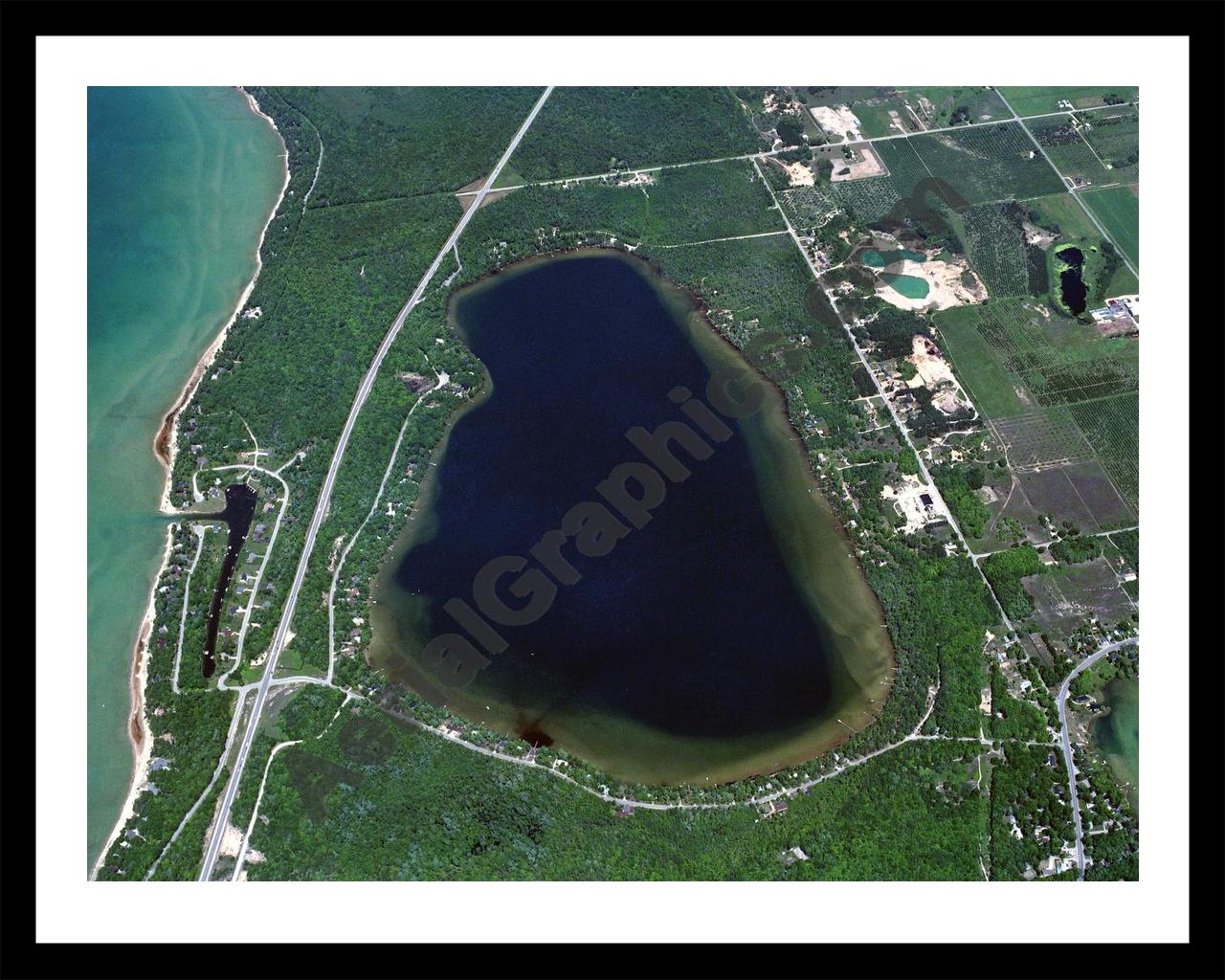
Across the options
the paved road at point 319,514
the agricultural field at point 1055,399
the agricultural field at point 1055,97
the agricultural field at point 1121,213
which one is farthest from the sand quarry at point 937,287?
the paved road at point 319,514

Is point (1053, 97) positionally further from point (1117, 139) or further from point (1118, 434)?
point (1118, 434)

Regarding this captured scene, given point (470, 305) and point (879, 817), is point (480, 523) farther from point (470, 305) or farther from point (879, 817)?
point (879, 817)

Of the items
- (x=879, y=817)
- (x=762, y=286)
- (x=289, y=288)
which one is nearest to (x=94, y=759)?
(x=289, y=288)

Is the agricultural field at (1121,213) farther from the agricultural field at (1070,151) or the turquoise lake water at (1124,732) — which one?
the turquoise lake water at (1124,732)

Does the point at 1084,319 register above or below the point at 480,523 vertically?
above

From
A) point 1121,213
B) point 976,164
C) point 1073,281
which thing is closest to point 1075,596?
point 1073,281

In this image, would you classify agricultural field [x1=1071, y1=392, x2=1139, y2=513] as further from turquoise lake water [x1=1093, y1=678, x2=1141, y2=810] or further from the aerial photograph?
turquoise lake water [x1=1093, y1=678, x2=1141, y2=810]

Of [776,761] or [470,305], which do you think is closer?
[776,761]
